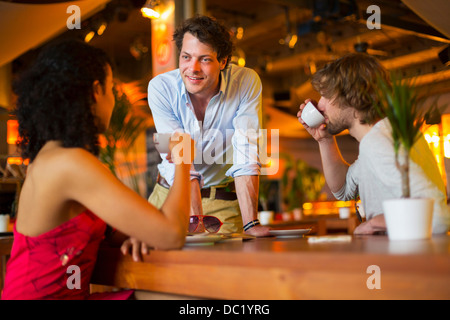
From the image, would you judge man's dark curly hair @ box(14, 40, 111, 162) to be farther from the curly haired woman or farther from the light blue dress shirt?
the light blue dress shirt

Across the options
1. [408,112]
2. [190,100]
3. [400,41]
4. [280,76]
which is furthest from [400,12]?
[280,76]

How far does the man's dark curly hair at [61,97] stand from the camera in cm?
134

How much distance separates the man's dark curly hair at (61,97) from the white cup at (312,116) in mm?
727

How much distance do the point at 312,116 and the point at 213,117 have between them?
612 millimetres

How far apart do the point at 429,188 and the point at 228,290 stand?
0.65m

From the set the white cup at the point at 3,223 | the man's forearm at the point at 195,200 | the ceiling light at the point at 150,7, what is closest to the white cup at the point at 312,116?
the man's forearm at the point at 195,200

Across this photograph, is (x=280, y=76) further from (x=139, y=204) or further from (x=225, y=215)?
(x=139, y=204)

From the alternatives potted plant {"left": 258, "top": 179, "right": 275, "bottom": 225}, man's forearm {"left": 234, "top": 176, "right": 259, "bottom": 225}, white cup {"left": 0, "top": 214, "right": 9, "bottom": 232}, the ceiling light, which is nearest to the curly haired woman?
man's forearm {"left": 234, "top": 176, "right": 259, "bottom": 225}

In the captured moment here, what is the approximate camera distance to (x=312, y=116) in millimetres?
1764

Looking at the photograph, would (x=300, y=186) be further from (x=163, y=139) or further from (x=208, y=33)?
(x=163, y=139)

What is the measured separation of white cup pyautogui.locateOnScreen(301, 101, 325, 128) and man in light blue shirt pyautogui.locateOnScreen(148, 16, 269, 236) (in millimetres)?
392

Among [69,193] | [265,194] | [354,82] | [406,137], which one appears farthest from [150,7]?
[406,137]

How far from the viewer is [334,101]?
1676 millimetres

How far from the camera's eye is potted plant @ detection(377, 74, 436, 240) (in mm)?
1221
